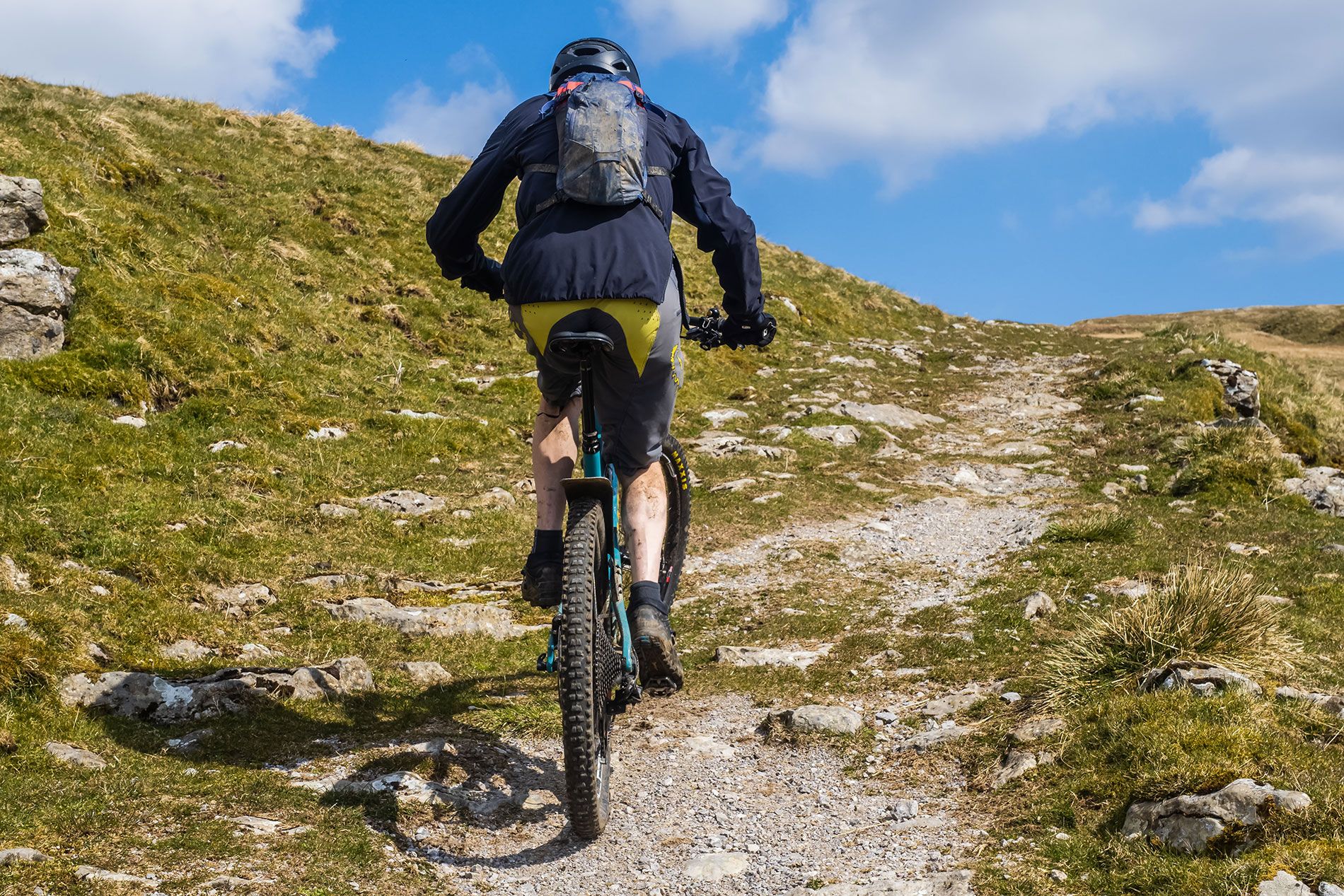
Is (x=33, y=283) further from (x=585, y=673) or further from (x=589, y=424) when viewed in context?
(x=585, y=673)

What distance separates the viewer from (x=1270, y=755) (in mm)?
3906

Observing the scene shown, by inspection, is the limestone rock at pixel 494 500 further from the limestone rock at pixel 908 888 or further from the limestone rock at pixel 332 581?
the limestone rock at pixel 908 888

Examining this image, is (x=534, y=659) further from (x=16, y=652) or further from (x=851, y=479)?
(x=851, y=479)

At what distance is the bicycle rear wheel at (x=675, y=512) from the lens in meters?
5.61

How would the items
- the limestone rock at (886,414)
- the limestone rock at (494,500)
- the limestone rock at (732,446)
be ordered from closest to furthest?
the limestone rock at (494,500)
the limestone rock at (732,446)
the limestone rock at (886,414)

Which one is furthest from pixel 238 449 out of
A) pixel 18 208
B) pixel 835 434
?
pixel 835 434

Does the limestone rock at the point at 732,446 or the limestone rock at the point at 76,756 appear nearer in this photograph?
the limestone rock at the point at 76,756

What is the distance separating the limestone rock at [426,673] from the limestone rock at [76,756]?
1.98 metres

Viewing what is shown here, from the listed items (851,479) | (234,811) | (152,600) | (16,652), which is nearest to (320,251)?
(851,479)

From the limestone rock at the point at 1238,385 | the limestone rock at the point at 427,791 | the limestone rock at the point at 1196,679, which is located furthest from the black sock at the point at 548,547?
the limestone rock at the point at 1238,385

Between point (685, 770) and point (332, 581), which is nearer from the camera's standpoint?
point (685, 770)

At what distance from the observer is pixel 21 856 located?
11.5 ft

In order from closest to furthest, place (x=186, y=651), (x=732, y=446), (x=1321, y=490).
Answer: (x=186, y=651)
(x=1321, y=490)
(x=732, y=446)

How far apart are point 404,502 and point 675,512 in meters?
5.43
